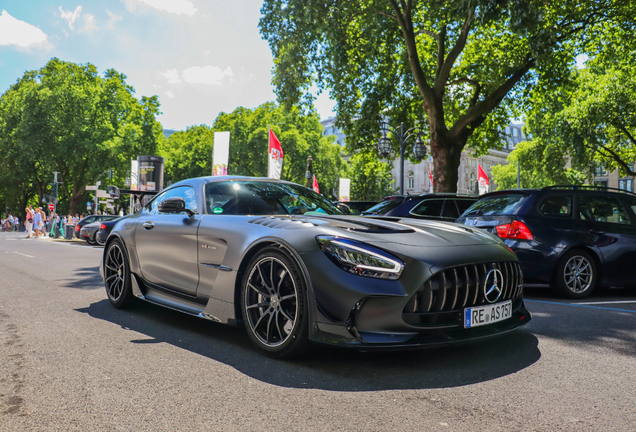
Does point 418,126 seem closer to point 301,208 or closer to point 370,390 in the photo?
point 301,208

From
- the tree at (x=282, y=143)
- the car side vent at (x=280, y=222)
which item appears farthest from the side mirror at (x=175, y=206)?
the tree at (x=282, y=143)

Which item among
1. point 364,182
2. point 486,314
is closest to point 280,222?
point 486,314

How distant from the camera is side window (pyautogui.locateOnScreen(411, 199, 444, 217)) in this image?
10.2 m

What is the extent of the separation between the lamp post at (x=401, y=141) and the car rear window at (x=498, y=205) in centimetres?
1078

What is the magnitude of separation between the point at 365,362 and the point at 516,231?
13.3ft

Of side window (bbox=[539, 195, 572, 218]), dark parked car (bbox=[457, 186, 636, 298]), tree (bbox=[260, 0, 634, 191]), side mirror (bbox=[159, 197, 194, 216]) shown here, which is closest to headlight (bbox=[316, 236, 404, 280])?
side mirror (bbox=[159, 197, 194, 216])

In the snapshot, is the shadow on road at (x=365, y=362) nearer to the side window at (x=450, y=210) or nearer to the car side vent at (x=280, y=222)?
the car side vent at (x=280, y=222)

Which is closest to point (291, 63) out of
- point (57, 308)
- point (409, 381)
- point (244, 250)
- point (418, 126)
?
point (418, 126)

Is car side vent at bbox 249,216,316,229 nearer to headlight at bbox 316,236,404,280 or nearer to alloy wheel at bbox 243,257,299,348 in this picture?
alloy wheel at bbox 243,257,299,348

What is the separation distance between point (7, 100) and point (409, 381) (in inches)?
1964

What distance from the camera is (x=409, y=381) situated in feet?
10.5

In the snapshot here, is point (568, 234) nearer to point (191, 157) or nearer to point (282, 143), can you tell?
point (282, 143)

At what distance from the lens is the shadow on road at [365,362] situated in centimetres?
321

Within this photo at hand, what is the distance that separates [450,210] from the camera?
10.4 m
